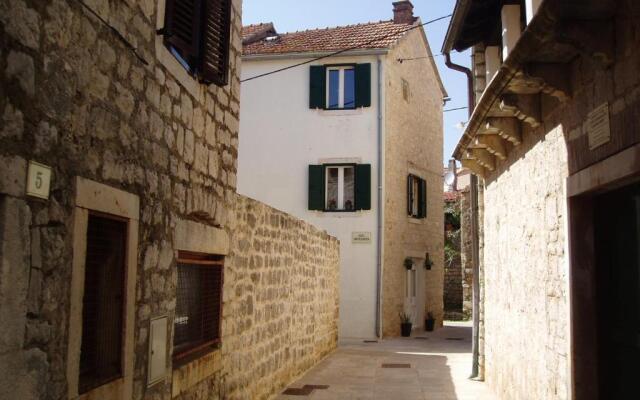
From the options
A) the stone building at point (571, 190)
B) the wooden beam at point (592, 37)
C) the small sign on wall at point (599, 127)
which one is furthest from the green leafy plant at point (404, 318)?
the wooden beam at point (592, 37)

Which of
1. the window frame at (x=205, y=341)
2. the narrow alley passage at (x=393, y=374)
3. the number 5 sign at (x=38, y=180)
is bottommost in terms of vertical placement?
the narrow alley passage at (x=393, y=374)

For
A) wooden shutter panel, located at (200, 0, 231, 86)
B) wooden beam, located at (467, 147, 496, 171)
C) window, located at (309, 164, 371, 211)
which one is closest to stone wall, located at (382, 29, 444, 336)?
window, located at (309, 164, 371, 211)

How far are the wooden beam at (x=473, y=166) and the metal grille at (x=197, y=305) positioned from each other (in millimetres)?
3587

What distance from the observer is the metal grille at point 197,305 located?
16.3 feet

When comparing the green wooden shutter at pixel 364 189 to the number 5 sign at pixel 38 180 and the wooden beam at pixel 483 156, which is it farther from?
the number 5 sign at pixel 38 180

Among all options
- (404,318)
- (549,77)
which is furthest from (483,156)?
(404,318)

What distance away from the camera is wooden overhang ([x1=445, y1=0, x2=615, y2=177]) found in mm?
3830

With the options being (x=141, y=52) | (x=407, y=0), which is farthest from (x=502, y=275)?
(x=407, y=0)

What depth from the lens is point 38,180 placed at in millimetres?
2838

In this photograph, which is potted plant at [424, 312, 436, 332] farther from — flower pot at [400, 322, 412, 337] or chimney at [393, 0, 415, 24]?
chimney at [393, 0, 415, 24]

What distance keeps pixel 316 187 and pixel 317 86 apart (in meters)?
2.51

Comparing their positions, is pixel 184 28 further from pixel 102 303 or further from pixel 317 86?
pixel 317 86

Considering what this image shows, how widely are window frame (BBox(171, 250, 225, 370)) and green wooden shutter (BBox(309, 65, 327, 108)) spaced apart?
10.5 metres

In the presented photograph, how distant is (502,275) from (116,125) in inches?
193
